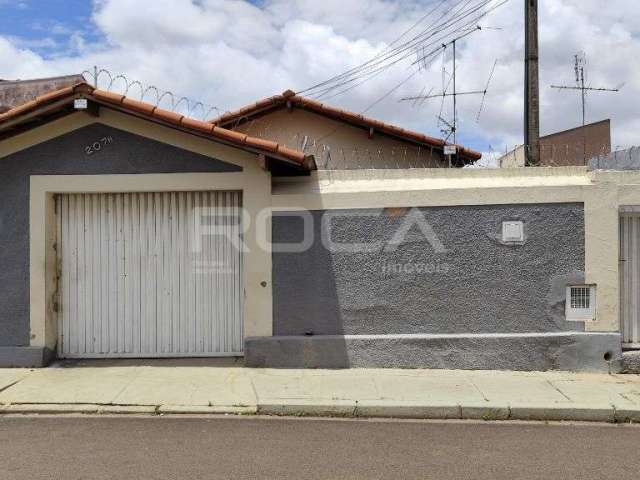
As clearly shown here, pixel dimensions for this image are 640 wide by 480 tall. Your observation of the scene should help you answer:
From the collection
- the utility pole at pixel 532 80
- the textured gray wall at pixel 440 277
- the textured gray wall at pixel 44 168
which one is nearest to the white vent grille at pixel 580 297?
the textured gray wall at pixel 440 277

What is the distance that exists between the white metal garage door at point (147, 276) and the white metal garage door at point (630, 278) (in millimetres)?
4947

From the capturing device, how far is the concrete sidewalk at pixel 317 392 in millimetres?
5723

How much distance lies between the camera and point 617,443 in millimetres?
4996

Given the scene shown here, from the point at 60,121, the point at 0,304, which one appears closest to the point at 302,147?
the point at 60,121

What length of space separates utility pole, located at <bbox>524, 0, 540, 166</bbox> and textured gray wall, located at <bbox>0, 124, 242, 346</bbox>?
4.31 meters

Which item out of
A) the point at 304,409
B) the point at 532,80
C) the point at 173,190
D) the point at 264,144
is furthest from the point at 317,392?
the point at 532,80

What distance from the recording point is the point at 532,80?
27.4 feet

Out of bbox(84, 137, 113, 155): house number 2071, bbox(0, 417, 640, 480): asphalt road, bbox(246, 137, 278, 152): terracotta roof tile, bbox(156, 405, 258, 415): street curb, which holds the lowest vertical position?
bbox(0, 417, 640, 480): asphalt road

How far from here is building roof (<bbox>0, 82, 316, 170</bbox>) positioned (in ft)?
22.0

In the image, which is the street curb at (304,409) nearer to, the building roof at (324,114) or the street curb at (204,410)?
the street curb at (204,410)

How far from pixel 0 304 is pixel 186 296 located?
2.31 meters

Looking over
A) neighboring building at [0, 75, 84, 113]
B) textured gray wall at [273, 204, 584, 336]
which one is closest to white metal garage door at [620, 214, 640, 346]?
textured gray wall at [273, 204, 584, 336]

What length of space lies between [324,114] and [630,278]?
665 centimetres

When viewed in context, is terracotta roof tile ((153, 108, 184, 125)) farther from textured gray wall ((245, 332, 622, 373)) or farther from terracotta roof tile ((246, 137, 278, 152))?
textured gray wall ((245, 332, 622, 373))
